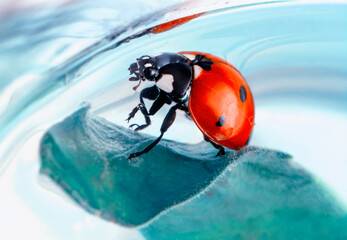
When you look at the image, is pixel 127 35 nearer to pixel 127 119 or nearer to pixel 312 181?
pixel 127 119

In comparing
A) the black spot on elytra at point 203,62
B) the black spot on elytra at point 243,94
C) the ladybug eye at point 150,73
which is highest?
the black spot on elytra at point 203,62

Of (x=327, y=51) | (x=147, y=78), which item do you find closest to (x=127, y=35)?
(x=147, y=78)

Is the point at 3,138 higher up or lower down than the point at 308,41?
lower down

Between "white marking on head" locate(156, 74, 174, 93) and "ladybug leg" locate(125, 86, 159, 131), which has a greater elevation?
"white marking on head" locate(156, 74, 174, 93)

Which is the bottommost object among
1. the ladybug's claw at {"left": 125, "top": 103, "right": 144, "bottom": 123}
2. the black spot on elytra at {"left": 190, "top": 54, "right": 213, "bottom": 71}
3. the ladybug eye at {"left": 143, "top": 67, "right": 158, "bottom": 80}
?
the ladybug's claw at {"left": 125, "top": 103, "right": 144, "bottom": 123}

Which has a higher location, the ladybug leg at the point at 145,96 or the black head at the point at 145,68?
the black head at the point at 145,68
